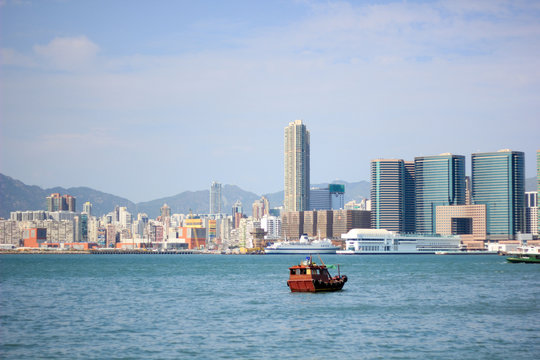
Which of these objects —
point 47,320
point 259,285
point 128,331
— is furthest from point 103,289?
point 128,331

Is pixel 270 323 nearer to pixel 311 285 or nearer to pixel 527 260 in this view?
pixel 311 285

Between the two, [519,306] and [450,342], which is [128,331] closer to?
[450,342]

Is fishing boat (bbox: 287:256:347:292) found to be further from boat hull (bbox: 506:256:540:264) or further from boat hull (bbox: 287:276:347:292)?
boat hull (bbox: 506:256:540:264)

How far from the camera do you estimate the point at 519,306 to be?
71.5m

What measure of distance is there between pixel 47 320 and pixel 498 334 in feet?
116

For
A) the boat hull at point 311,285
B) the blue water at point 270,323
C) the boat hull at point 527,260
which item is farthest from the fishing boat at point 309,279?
the boat hull at point 527,260

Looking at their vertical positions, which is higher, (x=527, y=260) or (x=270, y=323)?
(x=270, y=323)

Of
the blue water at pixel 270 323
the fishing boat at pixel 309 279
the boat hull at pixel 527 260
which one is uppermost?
the fishing boat at pixel 309 279

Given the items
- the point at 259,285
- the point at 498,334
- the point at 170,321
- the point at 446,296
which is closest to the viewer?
the point at 498,334

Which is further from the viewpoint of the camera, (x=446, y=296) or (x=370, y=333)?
(x=446, y=296)

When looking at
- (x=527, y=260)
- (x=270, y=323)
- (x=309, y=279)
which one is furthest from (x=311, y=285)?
(x=527, y=260)

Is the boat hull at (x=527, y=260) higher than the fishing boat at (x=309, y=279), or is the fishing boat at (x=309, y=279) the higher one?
the fishing boat at (x=309, y=279)

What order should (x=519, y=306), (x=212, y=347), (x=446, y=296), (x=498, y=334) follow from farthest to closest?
(x=446, y=296), (x=519, y=306), (x=498, y=334), (x=212, y=347)

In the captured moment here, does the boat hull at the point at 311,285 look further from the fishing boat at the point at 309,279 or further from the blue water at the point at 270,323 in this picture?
the blue water at the point at 270,323
